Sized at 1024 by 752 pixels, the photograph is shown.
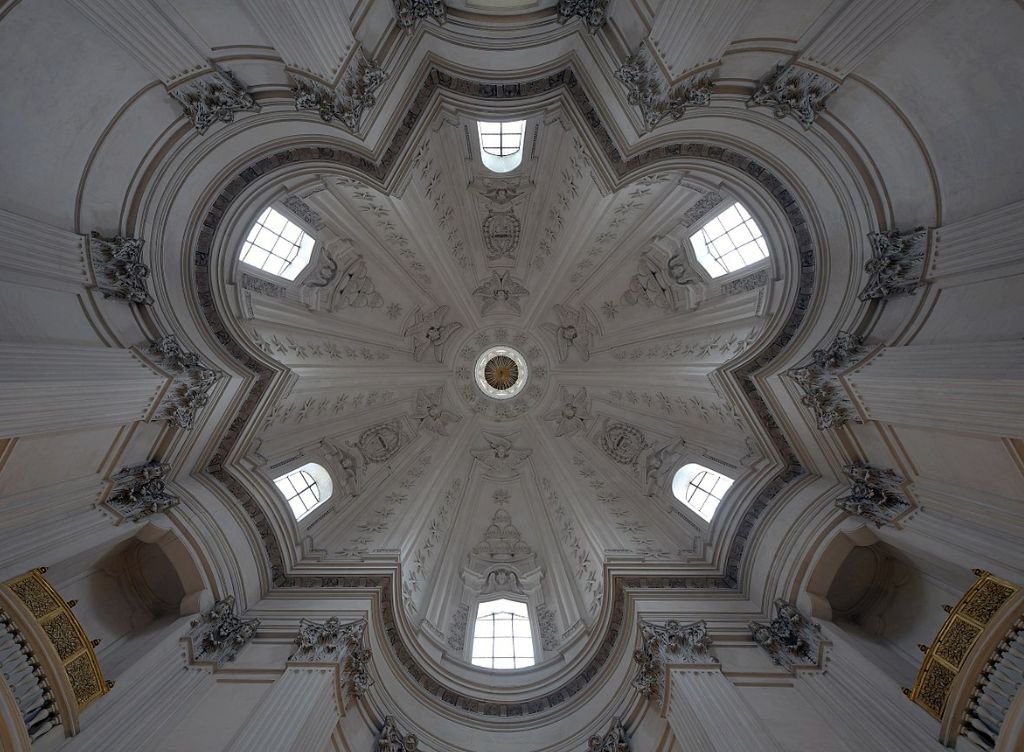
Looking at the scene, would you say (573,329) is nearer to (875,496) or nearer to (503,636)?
(503,636)

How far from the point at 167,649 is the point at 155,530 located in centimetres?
205

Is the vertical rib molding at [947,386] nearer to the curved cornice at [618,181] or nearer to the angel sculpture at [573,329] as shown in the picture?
the curved cornice at [618,181]

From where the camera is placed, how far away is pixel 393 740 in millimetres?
9422

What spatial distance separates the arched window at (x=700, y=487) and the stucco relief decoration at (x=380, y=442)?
959 cm

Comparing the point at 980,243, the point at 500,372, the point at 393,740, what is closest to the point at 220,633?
the point at 393,740

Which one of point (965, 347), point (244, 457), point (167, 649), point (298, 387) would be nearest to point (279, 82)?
point (298, 387)

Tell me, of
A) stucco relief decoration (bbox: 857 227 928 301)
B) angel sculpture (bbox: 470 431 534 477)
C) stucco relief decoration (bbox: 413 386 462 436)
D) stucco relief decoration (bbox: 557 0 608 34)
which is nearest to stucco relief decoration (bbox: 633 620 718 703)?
stucco relief decoration (bbox: 857 227 928 301)

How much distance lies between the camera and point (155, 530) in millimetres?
8656

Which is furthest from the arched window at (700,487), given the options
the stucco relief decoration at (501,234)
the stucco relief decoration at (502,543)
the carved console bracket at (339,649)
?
the stucco relief decoration at (501,234)

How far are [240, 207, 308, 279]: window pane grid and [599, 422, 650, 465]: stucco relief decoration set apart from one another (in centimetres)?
1177

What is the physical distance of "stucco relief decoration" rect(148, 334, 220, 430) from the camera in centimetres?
809

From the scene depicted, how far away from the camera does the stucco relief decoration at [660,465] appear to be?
1438 centimetres

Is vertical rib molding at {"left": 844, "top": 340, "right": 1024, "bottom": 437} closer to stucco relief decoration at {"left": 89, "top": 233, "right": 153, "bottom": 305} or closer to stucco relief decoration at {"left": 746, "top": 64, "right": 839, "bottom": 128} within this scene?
stucco relief decoration at {"left": 746, "top": 64, "right": 839, "bottom": 128}

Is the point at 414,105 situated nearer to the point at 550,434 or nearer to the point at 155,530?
the point at 155,530
